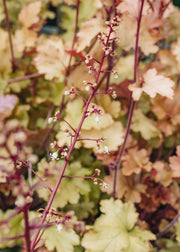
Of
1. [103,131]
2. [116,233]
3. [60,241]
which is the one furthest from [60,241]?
[103,131]

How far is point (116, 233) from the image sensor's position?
952 mm

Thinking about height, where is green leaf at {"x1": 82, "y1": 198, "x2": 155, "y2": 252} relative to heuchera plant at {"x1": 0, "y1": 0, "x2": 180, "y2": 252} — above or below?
below

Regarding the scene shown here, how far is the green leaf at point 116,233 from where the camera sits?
3.05 ft

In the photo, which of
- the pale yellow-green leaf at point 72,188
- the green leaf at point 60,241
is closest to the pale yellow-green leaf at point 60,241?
the green leaf at point 60,241

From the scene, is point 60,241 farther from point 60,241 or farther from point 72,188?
point 72,188

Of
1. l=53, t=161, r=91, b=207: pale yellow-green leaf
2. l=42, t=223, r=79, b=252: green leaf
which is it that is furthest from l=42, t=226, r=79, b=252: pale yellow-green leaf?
l=53, t=161, r=91, b=207: pale yellow-green leaf

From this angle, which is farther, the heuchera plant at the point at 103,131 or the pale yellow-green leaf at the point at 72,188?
the pale yellow-green leaf at the point at 72,188

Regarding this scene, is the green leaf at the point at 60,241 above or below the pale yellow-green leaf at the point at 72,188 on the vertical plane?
below

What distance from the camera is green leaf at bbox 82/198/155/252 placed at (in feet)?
3.05

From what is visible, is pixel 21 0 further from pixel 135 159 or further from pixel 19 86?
pixel 135 159

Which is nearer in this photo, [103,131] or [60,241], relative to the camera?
[60,241]

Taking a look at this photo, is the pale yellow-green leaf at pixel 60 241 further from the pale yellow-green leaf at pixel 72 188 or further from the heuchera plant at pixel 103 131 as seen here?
the pale yellow-green leaf at pixel 72 188

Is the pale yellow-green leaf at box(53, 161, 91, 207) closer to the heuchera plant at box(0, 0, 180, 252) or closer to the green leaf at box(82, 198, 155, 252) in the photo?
the heuchera plant at box(0, 0, 180, 252)

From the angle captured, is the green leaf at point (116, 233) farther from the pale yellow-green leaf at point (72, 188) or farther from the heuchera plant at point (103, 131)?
the pale yellow-green leaf at point (72, 188)
